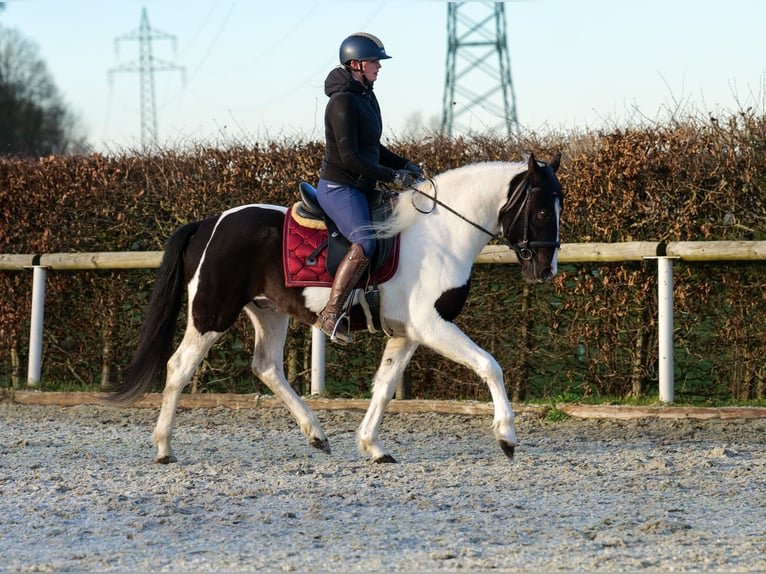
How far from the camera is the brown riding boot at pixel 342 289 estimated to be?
678 cm

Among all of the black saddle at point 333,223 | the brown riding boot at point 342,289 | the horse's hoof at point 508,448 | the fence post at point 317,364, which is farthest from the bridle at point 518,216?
the fence post at point 317,364

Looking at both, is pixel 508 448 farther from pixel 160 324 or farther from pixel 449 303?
pixel 160 324

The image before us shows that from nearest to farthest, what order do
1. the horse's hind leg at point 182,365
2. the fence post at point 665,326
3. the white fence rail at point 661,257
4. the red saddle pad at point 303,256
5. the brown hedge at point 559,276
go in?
1. the red saddle pad at point 303,256
2. the horse's hind leg at point 182,365
3. the white fence rail at point 661,257
4. the fence post at point 665,326
5. the brown hedge at point 559,276

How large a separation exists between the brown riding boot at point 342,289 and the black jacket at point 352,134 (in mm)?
496

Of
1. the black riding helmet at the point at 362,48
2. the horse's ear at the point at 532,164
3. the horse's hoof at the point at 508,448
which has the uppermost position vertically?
the black riding helmet at the point at 362,48

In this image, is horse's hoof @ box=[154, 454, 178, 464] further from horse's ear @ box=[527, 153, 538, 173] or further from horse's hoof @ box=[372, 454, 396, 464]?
horse's ear @ box=[527, 153, 538, 173]

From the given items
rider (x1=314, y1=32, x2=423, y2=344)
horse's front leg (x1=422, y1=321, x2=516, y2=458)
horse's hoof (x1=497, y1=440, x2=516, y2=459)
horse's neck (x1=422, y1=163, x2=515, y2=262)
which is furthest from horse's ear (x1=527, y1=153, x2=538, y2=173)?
horse's hoof (x1=497, y1=440, x2=516, y2=459)

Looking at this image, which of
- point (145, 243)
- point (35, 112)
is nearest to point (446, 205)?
point (145, 243)

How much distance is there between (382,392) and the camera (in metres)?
7.17

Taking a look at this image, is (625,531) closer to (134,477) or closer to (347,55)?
(134,477)

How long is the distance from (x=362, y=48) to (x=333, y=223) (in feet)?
3.76

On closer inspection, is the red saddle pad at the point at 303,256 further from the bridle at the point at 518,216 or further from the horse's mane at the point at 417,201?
the bridle at the point at 518,216

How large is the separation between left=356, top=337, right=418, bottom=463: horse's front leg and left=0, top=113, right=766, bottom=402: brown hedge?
7.93ft

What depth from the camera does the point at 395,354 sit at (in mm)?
7215
